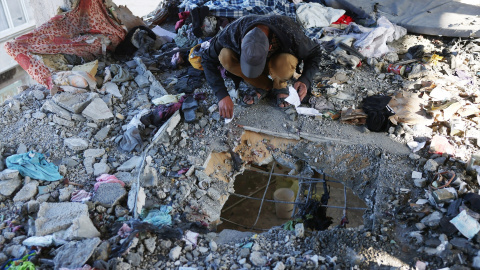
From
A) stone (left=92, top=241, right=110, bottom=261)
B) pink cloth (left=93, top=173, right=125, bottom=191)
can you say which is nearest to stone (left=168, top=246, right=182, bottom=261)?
stone (left=92, top=241, right=110, bottom=261)

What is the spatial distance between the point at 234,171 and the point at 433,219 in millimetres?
1735

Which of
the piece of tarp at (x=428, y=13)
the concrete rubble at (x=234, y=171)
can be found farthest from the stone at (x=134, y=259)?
the piece of tarp at (x=428, y=13)

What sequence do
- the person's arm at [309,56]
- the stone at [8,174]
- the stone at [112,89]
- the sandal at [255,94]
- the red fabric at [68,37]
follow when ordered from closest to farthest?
the stone at [8,174] → the person's arm at [309,56] → the sandal at [255,94] → the stone at [112,89] → the red fabric at [68,37]

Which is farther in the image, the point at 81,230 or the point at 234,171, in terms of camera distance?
the point at 234,171

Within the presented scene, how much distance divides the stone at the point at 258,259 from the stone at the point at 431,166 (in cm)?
154

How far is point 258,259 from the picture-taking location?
8.23 feet

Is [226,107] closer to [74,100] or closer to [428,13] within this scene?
[74,100]

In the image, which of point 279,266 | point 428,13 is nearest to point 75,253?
point 279,266

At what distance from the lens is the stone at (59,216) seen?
2.62m

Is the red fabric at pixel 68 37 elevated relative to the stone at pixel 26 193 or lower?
elevated

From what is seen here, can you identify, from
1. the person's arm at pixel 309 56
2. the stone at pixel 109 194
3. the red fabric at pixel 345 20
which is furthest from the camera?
the red fabric at pixel 345 20

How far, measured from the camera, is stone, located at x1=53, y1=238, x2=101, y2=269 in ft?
7.74

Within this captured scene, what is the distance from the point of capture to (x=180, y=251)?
259 centimetres

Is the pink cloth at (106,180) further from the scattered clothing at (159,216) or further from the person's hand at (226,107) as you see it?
the person's hand at (226,107)
